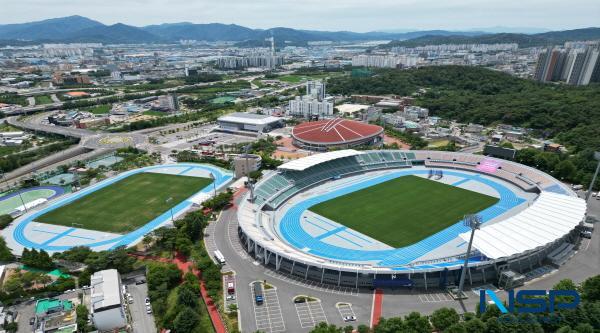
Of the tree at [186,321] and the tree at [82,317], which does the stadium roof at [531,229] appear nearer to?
the tree at [186,321]

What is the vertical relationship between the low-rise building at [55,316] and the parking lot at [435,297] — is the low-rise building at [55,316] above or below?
below

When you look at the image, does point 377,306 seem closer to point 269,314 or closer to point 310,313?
point 310,313

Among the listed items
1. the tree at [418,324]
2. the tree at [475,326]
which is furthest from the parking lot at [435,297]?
the tree at [475,326]

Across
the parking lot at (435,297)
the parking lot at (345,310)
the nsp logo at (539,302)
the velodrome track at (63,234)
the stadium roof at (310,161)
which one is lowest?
the velodrome track at (63,234)

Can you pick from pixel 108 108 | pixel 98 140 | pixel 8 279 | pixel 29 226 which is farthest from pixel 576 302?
pixel 108 108

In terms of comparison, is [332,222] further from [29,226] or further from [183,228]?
[29,226]

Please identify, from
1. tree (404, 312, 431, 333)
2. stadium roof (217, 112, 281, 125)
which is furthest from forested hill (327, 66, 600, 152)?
tree (404, 312, 431, 333)

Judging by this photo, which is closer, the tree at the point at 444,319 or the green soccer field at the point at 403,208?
the tree at the point at 444,319
